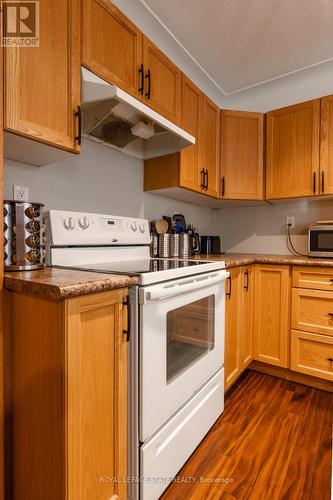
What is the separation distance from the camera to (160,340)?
1.05 meters

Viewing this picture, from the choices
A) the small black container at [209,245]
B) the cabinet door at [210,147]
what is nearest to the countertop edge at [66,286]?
the cabinet door at [210,147]

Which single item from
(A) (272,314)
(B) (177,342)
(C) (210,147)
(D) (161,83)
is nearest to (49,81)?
(D) (161,83)

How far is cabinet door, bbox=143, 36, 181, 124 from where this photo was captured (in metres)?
1.56

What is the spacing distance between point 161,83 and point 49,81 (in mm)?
825

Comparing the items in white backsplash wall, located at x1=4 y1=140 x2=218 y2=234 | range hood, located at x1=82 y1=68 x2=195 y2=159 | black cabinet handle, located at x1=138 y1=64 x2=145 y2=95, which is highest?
black cabinet handle, located at x1=138 y1=64 x2=145 y2=95

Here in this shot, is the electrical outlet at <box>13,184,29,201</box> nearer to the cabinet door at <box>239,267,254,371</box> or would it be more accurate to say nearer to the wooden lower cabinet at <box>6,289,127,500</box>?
the wooden lower cabinet at <box>6,289,127,500</box>

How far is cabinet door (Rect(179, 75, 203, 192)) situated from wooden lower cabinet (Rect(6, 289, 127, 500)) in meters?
1.22

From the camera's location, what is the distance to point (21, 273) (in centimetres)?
100

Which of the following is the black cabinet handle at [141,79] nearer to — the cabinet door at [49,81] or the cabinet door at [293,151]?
the cabinet door at [49,81]

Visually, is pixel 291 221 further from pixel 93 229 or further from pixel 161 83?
pixel 93 229

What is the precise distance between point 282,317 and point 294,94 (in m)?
2.00

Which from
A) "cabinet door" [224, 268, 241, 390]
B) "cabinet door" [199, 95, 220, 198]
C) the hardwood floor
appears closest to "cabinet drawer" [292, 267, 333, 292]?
Result: "cabinet door" [224, 268, 241, 390]

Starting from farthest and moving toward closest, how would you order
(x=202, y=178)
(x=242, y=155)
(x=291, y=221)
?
(x=291, y=221) → (x=242, y=155) → (x=202, y=178)

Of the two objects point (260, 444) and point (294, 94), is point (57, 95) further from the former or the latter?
point (294, 94)
